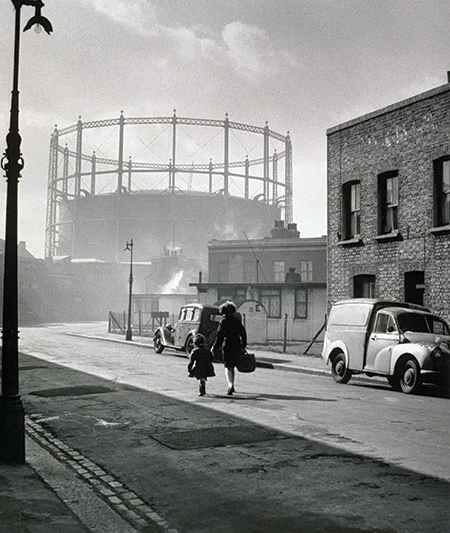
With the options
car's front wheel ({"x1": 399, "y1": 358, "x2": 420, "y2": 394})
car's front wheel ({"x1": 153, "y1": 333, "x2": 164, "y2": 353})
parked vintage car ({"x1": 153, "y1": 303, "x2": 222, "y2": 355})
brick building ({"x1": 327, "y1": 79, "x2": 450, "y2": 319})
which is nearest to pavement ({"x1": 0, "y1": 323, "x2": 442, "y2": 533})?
car's front wheel ({"x1": 399, "y1": 358, "x2": 420, "y2": 394})

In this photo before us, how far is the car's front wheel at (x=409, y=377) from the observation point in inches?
496

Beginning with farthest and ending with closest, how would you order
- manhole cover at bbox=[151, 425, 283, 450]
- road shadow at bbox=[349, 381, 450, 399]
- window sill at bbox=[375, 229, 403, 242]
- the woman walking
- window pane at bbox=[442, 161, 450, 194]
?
window sill at bbox=[375, 229, 403, 242] → window pane at bbox=[442, 161, 450, 194] → road shadow at bbox=[349, 381, 450, 399] → the woman walking → manhole cover at bbox=[151, 425, 283, 450]

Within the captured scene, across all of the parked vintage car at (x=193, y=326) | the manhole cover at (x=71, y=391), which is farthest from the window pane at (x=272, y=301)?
the manhole cover at (x=71, y=391)

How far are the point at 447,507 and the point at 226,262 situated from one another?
51972mm

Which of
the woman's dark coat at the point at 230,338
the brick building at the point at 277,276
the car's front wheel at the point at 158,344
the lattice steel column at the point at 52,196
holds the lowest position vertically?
the car's front wheel at the point at 158,344

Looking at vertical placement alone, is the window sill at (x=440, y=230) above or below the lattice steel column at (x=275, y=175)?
below

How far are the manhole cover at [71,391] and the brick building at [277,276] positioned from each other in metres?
18.6

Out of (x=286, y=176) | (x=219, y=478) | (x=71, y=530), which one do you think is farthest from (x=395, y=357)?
(x=286, y=176)

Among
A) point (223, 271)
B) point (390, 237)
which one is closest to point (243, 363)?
point (390, 237)

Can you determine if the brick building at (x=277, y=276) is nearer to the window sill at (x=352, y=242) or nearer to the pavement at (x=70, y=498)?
the window sill at (x=352, y=242)

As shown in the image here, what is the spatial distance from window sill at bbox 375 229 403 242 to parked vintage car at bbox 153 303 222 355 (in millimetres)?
6118

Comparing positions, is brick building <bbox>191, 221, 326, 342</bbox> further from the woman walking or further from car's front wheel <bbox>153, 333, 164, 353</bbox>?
the woman walking

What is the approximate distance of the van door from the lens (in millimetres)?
13492

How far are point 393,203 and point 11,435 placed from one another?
16.1 m
